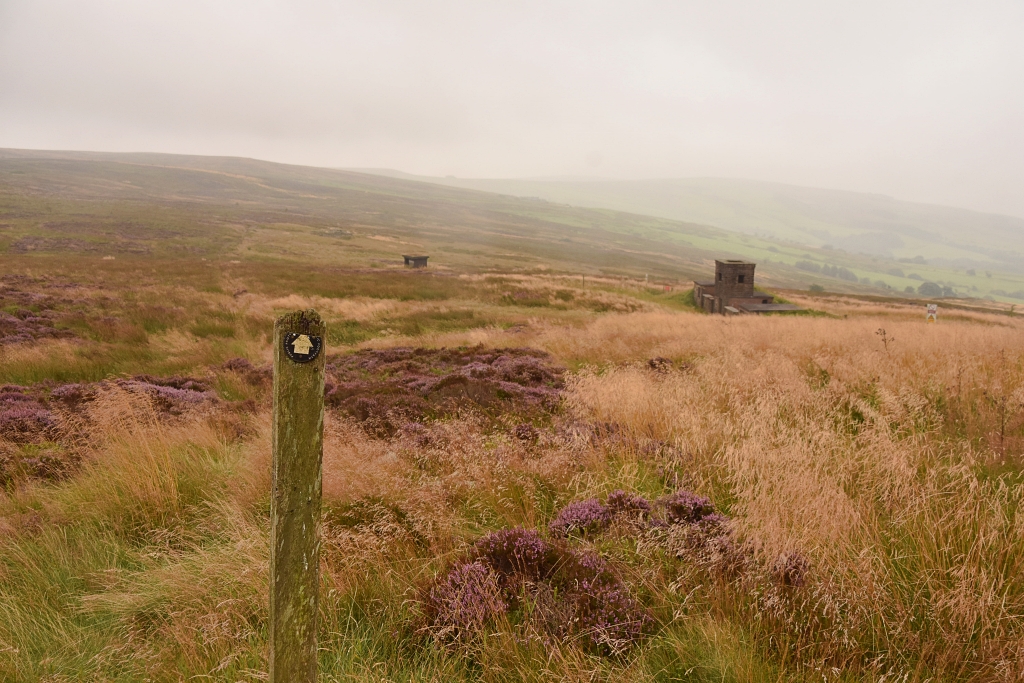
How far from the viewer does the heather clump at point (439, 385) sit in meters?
7.05

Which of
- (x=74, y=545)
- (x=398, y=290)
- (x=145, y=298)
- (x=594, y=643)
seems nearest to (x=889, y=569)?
(x=594, y=643)

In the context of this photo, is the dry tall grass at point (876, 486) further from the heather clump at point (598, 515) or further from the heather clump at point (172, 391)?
the heather clump at point (172, 391)

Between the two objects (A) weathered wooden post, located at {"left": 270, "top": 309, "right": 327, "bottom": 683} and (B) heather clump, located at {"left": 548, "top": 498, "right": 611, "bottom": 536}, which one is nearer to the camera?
(A) weathered wooden post, located at {"left": 270, "top": 309, "right": 327, "bottom": 683}

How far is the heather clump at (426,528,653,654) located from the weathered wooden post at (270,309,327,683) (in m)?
0.76

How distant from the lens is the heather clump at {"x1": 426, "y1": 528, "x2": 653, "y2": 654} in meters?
2.47

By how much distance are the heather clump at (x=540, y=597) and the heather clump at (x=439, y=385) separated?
11.1 feet

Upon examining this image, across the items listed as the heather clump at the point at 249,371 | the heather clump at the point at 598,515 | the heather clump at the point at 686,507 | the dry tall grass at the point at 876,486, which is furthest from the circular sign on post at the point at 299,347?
the heather clump at the point at 249,371

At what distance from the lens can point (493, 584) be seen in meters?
2.67

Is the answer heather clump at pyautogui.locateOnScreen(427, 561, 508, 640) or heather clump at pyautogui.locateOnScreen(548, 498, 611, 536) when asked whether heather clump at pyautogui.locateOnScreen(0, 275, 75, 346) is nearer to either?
heather clump at pyautogui.locateOnScreen(427, 561, 508, 640)

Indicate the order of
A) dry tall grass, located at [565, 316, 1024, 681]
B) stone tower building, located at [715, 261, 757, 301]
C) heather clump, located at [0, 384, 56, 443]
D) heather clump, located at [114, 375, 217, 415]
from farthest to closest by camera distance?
stone tower building, located at [715, 261, 757, 301] < heather clump, located at [114, 375, 217, 415] < heather clump, located at [0, 384, 56, 443] < dry tall grass, located at [565, 316, 1024, 681]

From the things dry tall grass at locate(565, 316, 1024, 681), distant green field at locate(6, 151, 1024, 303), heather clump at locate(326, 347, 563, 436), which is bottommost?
heather clump at locate(326, 347, 563, 436)

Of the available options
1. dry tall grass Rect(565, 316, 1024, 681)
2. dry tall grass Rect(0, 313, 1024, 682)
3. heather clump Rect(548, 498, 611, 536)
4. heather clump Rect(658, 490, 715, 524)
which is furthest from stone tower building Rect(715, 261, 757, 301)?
heather clump Rect(548, 498, 611, 536)

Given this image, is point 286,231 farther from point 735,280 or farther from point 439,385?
point 439,385

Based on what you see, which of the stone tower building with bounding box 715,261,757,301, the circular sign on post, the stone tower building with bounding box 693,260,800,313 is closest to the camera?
the circular sign on post
